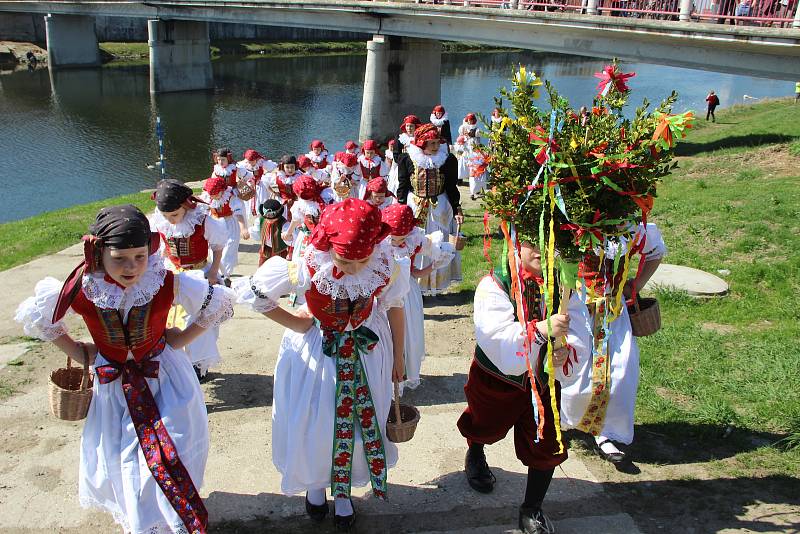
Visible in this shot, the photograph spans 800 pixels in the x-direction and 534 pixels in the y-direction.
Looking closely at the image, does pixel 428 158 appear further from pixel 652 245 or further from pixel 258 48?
pixel 258 48

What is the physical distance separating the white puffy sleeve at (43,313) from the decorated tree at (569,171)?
2.13 m

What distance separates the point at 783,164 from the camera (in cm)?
1227

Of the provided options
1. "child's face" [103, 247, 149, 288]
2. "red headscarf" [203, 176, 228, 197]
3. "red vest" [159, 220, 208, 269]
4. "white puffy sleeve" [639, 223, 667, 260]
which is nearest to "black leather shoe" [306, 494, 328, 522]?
"child's face" [103, 247, 149, 288]

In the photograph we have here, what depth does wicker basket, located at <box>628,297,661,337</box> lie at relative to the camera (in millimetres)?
4559

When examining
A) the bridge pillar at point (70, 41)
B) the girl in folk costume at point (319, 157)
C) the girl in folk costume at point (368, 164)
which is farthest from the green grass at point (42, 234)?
the bridge pillar at point (70, 41)

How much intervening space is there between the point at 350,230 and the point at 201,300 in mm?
860

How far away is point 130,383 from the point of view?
3332 mm

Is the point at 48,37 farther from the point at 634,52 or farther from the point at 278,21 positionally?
the point at 634,52

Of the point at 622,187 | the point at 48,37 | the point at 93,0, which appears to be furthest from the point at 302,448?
the point at 48,37

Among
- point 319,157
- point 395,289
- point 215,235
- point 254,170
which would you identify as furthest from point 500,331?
point 319,157

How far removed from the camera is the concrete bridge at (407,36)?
15.2m

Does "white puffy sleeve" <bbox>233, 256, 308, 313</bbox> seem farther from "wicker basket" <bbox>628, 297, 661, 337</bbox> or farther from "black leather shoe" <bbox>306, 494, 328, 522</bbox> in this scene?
"wicker basket" <bbox>628, 297, 661, 337</bbox>

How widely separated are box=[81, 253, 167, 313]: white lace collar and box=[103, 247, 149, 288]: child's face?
0.04 meters

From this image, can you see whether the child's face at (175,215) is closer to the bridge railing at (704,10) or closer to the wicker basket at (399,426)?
the wicker basket at (399,426)
